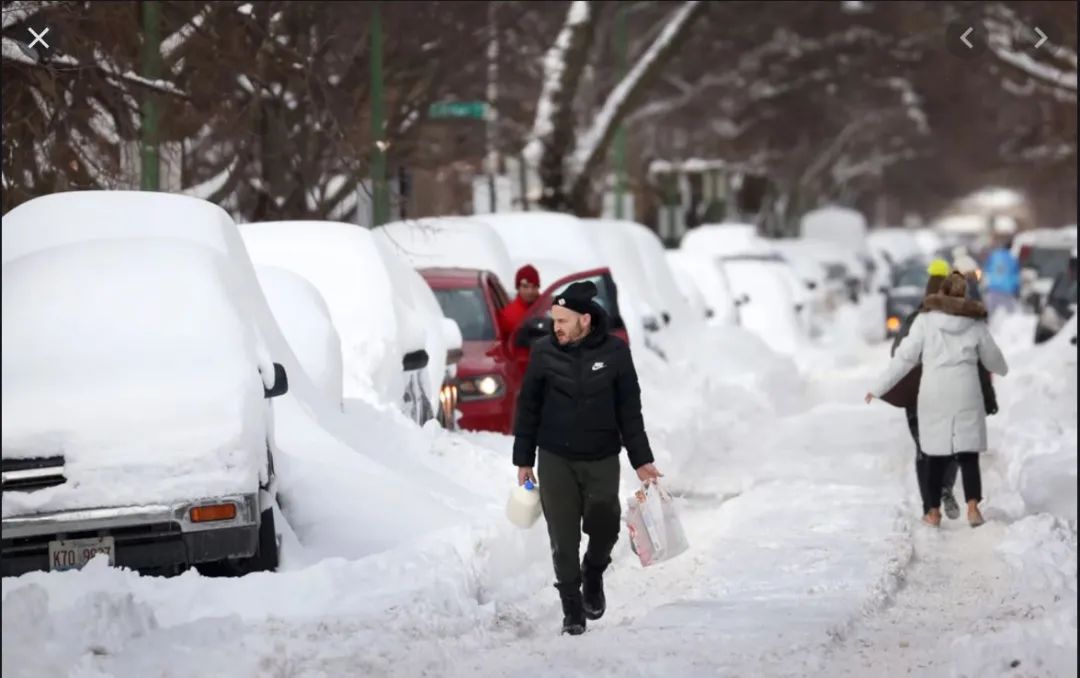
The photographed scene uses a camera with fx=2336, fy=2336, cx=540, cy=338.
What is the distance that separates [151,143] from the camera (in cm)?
1852

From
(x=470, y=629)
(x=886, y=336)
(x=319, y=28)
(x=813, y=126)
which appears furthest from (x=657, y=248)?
(x=813, y=126)

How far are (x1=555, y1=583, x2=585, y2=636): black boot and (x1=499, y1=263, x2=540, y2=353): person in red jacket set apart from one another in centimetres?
618

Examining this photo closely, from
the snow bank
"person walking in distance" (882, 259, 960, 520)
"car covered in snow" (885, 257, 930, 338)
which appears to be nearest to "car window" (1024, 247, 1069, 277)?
"car covered in snow" (885, 257, 930, 338)

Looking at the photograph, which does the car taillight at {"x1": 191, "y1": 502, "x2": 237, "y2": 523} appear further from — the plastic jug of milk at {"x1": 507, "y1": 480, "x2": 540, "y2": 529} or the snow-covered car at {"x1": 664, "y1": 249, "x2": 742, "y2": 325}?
the snow-covered car at {"x1": 664, "y1": 249, "x2": 742, "y2": 325}

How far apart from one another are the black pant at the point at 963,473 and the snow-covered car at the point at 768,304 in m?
19.6

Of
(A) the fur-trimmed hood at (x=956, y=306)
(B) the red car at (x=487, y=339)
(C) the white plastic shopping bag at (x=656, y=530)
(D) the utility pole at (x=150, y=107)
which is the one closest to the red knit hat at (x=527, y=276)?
(B) the red car at (x=487, y=339)

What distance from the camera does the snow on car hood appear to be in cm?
928

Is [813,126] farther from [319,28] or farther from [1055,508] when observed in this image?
[1055,508]

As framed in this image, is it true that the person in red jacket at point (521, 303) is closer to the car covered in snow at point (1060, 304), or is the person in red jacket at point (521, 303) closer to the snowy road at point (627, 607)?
the snowy road at point (627, 607)

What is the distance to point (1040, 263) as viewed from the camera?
135 ft

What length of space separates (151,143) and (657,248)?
31.4 feet

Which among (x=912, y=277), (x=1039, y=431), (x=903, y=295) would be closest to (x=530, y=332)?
(x=1039, y=431)

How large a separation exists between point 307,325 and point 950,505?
3883 millimetres

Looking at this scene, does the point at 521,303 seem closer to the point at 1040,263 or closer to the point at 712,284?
the point at 712,284
